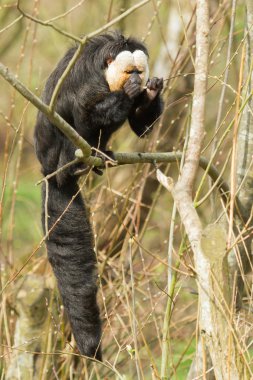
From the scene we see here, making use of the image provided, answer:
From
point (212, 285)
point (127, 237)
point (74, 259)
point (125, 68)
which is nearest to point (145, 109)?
point (125, 68)

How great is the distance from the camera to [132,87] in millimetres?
3859

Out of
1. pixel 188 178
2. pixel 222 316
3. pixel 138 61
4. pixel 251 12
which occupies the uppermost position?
pixel 251 12

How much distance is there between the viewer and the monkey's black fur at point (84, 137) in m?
4.05

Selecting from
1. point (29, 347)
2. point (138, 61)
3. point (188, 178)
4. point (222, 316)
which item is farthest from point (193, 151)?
point (29, 347)

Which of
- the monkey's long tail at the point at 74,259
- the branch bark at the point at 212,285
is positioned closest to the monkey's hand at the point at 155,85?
the monkey's long tail at the point at 74,259

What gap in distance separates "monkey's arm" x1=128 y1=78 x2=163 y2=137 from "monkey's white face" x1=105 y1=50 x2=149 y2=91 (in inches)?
3.5

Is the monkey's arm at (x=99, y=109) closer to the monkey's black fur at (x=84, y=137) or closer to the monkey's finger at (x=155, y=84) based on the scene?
the monkey's black fur at (x=84, y=137)

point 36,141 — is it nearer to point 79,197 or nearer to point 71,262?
point 79,197

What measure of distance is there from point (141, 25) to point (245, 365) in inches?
331

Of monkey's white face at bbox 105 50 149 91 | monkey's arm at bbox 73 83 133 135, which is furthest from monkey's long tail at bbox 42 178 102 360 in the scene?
monkey's white face at bbox 105 50 149 91

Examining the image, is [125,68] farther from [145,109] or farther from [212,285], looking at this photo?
[212,285]

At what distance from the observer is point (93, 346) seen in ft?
13.5

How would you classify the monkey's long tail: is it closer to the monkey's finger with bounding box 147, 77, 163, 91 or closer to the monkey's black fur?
the monkey's black fur

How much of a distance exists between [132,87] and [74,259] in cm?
117
